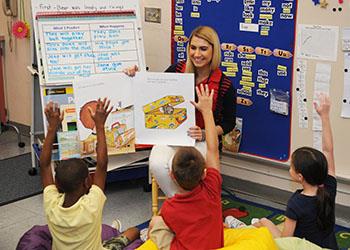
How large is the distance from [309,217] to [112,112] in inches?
59.3

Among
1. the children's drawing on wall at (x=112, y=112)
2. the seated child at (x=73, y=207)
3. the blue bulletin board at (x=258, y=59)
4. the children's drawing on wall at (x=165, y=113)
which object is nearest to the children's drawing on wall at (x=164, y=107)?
the children's drawing on wall at (x=165, y=113)

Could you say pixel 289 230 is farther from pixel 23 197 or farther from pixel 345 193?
pixel 23 197

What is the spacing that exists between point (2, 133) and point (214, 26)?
2.66m

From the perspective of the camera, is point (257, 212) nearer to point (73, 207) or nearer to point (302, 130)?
point (302, 130)

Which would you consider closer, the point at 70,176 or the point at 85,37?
the point at 70,176

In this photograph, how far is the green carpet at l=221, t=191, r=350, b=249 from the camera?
11.2ft

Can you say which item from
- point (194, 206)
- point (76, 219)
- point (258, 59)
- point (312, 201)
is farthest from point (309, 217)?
point (258, 59)

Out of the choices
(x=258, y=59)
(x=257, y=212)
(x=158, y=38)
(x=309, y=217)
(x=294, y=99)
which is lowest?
(x=257, y=212)

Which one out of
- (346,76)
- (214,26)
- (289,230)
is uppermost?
(214,26)

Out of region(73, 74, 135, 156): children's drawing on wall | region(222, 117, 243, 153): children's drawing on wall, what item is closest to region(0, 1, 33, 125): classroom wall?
region(73, 74, 135, 156): children's drawing on wall

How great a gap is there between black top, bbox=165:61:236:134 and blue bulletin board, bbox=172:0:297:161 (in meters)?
0.38

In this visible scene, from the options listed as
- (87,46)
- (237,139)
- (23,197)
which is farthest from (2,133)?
(237,139)

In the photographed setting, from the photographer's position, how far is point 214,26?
3.90 metres

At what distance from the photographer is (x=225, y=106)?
345 centimetres
